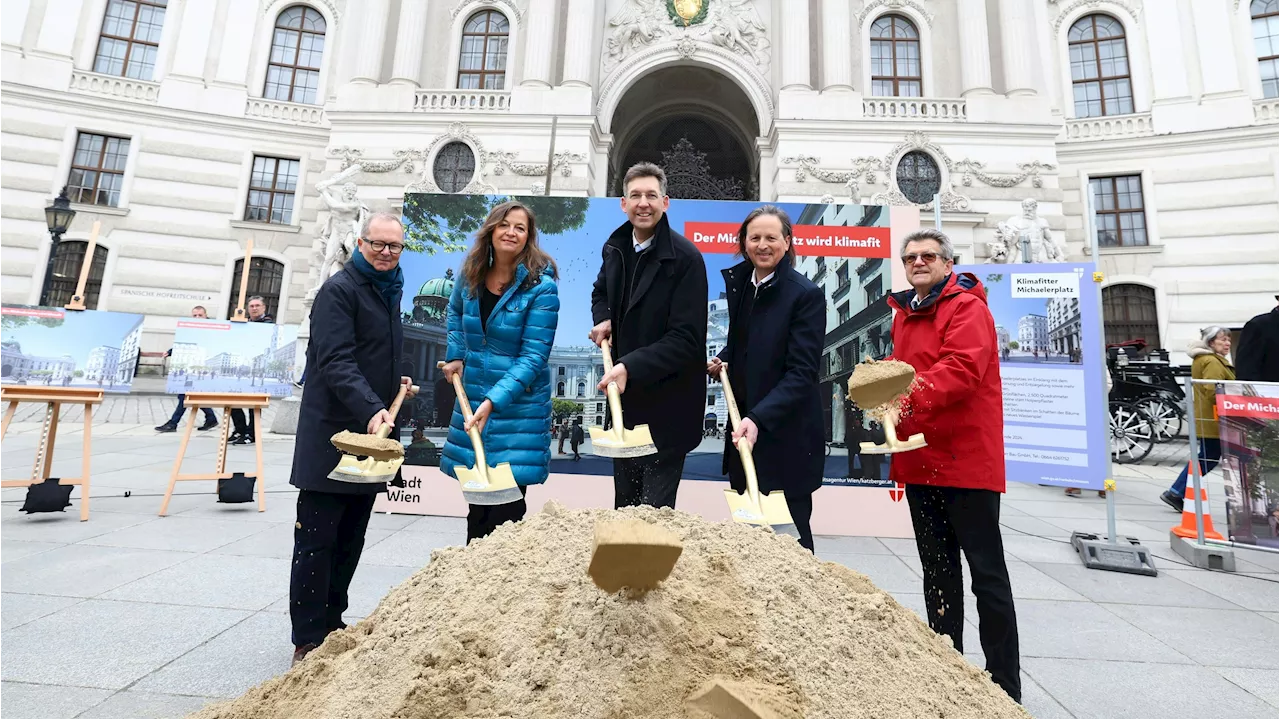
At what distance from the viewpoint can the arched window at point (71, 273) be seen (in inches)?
656

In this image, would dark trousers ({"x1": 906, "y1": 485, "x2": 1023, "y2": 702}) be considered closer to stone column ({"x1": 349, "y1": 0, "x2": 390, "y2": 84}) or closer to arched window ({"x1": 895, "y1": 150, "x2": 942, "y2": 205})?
arched window ({"x1": 895, "y1": 150, "x2": 942, "y2": 205})

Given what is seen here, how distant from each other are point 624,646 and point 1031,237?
14632 mm

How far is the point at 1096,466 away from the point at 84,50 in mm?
26338

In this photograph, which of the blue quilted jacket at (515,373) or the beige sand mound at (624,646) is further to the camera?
the blue quilted jacket at (515,373)

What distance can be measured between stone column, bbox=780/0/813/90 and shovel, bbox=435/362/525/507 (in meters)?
16.1

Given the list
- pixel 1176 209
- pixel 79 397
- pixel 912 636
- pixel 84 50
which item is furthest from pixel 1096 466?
pixel 84 50

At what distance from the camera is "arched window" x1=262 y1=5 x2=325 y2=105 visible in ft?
61.0

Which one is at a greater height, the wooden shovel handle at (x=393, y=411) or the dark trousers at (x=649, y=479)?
the wooden shovel handle at (x=393, y=411)

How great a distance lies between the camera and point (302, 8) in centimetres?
1912

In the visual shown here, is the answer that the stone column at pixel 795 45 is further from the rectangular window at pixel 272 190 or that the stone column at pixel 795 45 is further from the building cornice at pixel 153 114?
the rectangular window at pixel 272 190

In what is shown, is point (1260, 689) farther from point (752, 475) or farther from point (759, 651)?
point (759, 651)

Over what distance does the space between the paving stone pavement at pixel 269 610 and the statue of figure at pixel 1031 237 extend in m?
8.99

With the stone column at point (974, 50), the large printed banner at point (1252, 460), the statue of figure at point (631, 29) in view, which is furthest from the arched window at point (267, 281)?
the stone column at point (974, 50)

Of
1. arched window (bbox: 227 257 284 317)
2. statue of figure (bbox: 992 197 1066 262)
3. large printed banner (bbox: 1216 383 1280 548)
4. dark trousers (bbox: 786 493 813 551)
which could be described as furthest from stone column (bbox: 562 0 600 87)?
dark trousers (bbox: 786 493 813 551)
